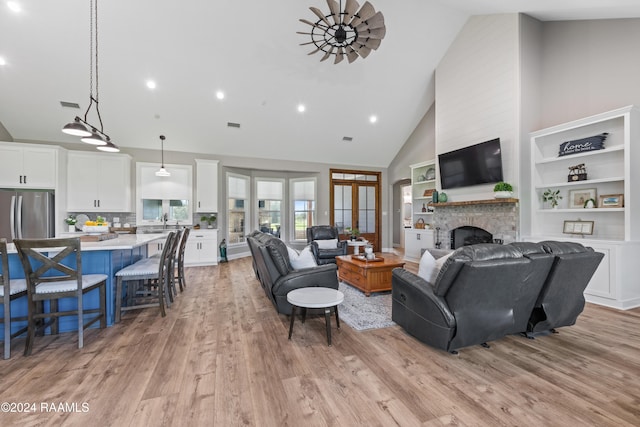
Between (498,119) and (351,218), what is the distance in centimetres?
491

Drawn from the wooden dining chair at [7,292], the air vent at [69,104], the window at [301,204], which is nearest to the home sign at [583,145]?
the window at [301,204]

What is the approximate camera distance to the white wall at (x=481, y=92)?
182 inches

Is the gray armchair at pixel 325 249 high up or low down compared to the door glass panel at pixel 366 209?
down

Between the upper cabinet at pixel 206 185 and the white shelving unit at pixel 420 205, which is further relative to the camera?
the white shelving unit at pixel 420 205

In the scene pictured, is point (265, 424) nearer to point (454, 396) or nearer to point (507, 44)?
point (454, 396)

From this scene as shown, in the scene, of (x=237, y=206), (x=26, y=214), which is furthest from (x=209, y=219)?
(x=26, y=214)

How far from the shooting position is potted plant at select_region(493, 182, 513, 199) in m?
4.52

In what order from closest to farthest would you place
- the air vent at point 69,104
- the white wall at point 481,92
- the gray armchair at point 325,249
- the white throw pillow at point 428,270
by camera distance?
1. the white throw pillow at point 428,270
2. the white wall at point 481,92
3. the air vent at point 69,104
4. the gray armchair at point 325,249

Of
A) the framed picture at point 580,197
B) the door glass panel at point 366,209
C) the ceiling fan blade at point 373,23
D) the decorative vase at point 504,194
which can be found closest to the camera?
the ceiling fan blade at point 373,23

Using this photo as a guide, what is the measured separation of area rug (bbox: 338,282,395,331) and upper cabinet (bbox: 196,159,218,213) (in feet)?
14.2

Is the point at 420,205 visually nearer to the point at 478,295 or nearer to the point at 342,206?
the point at 342,206

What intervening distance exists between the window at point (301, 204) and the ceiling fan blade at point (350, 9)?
17.8ft

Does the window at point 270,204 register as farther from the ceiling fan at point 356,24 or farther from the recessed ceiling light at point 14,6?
the recessed ceiling light at point 14,6

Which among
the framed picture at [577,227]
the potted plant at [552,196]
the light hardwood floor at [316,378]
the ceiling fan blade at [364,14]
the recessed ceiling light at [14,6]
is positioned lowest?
the light hardwood floor at [316,378]
